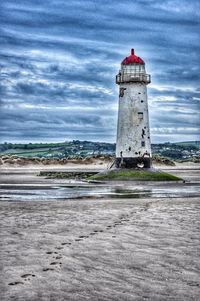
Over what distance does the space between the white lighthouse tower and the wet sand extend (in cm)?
2162

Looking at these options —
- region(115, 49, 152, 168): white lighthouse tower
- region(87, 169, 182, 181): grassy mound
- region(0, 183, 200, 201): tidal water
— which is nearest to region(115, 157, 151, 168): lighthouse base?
region(115, 49, 152, 168): white lighthouse tower

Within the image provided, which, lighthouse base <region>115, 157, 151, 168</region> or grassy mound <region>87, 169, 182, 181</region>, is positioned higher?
lighthouse base <region>115, 157, 151, 168</region>

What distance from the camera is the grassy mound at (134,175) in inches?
1419

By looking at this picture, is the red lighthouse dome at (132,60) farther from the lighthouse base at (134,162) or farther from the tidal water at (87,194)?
the tidal water at (87,194)

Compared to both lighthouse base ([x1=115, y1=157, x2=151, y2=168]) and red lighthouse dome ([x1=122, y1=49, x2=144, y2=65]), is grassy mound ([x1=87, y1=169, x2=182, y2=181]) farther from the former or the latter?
red lighthouse dome ([x1=122, y1=49, x2=144, y2=65])

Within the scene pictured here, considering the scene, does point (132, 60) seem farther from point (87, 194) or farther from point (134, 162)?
point (87, 194)

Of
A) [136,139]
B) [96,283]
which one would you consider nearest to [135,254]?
[96,283]

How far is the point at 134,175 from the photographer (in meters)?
36.1

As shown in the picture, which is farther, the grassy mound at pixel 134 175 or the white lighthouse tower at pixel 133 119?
the white lighthouse tower at pixel 133 119

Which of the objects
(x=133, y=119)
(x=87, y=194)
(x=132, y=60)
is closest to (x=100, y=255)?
(x=87, y=194)

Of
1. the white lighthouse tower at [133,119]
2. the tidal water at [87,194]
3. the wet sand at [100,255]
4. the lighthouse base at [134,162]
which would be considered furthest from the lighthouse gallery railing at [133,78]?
the wet sand at [100,255]

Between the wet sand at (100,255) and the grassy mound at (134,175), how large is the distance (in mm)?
19677

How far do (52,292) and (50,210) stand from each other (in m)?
10.4

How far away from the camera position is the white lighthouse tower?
124ft
